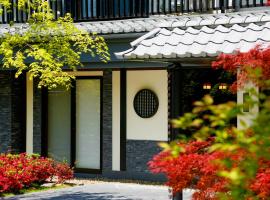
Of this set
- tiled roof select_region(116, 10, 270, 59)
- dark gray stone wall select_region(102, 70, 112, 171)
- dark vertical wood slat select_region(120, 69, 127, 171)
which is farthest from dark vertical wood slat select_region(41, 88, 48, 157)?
tiled roof select_region(116, 10, 270, 59)

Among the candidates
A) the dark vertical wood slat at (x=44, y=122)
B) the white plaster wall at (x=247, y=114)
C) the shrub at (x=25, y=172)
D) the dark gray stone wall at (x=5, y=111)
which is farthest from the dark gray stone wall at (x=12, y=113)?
the white plaster wall at (x=247, y=114)

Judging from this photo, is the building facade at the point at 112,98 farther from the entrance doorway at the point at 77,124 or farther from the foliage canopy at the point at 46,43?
the foliage canopy at the point at 46,43

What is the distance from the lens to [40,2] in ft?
40.6

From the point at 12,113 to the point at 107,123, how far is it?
310 cm

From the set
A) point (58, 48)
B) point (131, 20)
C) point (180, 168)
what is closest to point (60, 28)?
point (58, 48)

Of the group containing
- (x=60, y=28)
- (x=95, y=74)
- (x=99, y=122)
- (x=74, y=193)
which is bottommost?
(x=74, y=193)

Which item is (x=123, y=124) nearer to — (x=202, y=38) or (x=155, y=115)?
(x=155, y=115)

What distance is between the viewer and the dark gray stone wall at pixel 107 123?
16172 millimetres

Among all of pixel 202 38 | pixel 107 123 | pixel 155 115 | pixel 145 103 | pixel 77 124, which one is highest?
pixel 202 38

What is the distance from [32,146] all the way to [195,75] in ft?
18.6

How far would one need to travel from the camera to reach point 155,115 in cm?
1548

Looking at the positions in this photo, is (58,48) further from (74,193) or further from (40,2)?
(74,193)

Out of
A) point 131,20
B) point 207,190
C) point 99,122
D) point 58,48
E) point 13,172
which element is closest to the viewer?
point 207,190

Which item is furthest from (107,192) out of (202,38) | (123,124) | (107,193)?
(202,38)
